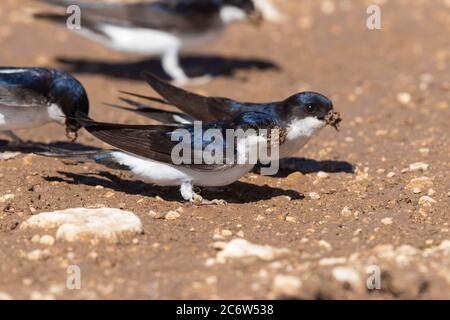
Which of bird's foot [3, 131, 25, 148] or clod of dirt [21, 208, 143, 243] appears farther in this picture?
bird's foot [3, 131, 25, 148]

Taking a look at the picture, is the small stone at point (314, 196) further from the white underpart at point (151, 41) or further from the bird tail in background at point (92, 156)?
the white underpart at point (151, 41)

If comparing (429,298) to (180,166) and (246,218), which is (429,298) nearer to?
(246,218)

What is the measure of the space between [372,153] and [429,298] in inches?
103

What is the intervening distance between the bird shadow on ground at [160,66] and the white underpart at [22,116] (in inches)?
112

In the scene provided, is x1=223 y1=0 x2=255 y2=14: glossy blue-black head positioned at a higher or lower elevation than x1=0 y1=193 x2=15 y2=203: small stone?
higher

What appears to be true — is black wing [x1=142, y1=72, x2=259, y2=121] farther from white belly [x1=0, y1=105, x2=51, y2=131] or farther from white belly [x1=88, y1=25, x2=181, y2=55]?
white belly [x1=88, y1=25, x2=181, y2=55]

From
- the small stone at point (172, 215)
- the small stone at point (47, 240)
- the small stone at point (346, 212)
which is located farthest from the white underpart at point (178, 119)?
the small stone at point (47, 240)

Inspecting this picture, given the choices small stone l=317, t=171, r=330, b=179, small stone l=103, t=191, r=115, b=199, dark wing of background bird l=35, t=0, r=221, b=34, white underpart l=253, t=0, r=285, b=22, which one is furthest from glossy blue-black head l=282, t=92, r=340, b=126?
white underpart l=253, t=0, r=285, b=22

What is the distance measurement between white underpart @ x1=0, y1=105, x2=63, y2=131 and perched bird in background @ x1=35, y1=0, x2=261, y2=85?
8.90ft

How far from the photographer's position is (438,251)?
3.71 m

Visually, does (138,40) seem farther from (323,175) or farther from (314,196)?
(314,196)

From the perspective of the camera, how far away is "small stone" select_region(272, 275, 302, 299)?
11.1 ft

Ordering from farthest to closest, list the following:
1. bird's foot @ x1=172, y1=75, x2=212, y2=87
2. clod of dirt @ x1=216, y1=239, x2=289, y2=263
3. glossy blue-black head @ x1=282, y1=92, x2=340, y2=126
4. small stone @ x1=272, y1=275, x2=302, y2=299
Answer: bird's foot @ x1=172, y1=75, x2=212, y2=87 → glossy blue-black head @ x1=282, y1=92, x2=340, y2=126 → clod of dirt @ x1=216, y1=239, x2=289, y2=263 → small stone @ x1=272, y1=275, x2=302, y2=299
